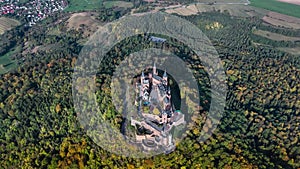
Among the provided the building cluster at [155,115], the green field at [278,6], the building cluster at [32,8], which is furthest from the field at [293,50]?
the building cluster at [32,8]

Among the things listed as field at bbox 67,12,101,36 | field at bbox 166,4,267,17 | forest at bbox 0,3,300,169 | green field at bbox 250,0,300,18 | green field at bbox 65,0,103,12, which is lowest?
forest at bbox 0,3,300,169

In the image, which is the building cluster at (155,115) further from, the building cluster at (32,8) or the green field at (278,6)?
the green field at (278,6)

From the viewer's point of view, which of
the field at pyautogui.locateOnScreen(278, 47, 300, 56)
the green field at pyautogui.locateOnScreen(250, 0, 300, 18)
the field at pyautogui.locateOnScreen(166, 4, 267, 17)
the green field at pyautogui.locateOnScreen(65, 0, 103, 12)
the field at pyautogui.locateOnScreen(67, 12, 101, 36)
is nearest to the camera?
the field at pyautogui.locateOnScreen(278, 47, 300, 56)

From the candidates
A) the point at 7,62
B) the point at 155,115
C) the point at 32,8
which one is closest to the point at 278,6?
the point at 32,8

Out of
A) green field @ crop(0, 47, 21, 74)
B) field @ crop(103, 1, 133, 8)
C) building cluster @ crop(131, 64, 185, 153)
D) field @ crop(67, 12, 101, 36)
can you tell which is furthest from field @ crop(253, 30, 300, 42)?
green field @ crop(0, 47, 21, 74)

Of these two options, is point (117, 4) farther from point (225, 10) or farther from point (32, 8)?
point (225, 10)

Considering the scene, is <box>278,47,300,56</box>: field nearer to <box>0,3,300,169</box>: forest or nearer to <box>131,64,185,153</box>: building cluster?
<box>0,3,300,169</box>: forest

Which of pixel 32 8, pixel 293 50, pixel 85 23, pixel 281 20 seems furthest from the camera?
pixel 32 8
